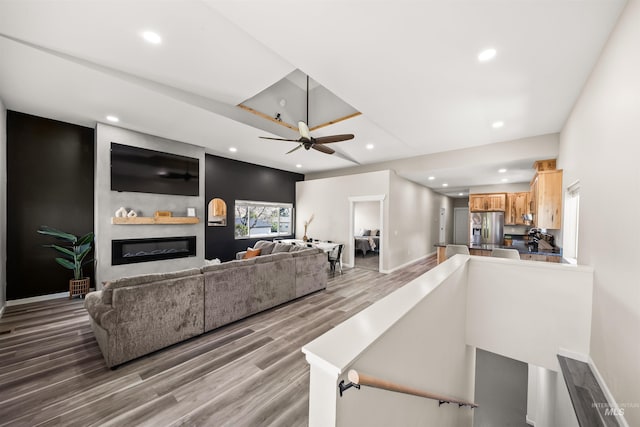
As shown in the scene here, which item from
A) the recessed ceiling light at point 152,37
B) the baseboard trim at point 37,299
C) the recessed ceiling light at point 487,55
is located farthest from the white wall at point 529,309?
the baseboard trim at point 37,299

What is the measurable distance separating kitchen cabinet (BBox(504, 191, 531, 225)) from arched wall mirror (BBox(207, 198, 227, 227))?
856 centimetres

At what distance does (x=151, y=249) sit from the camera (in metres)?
4.86

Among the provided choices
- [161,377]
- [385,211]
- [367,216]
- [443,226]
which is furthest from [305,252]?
[443,226]

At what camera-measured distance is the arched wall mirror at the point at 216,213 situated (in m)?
6.19

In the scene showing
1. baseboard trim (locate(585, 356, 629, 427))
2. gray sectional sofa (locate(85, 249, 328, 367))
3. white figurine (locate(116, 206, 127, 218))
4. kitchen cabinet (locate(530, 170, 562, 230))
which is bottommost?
baseboard trim (locate(585, 356, 629, 427))

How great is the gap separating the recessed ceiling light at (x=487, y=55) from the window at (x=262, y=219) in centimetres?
630

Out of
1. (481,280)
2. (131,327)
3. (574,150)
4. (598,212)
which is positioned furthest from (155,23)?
(574,150)

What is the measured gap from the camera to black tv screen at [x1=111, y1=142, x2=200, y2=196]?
4.37 m

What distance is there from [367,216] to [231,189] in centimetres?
615

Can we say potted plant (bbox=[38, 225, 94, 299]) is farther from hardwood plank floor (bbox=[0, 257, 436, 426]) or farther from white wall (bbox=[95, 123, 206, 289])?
hardwood plank floor (bbox=[0, 257, 436, 426])

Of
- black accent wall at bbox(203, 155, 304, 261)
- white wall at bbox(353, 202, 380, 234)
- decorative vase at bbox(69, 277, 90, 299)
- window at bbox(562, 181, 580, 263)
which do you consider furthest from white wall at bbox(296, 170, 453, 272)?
decorative vase at bbox(69, 277, 90, 299)

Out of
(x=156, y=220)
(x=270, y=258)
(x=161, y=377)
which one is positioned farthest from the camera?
(x=156, y=220)

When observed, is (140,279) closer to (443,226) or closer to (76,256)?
(76,256)

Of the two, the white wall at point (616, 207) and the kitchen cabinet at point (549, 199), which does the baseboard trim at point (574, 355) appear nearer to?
the white wall at point (616, 207)
